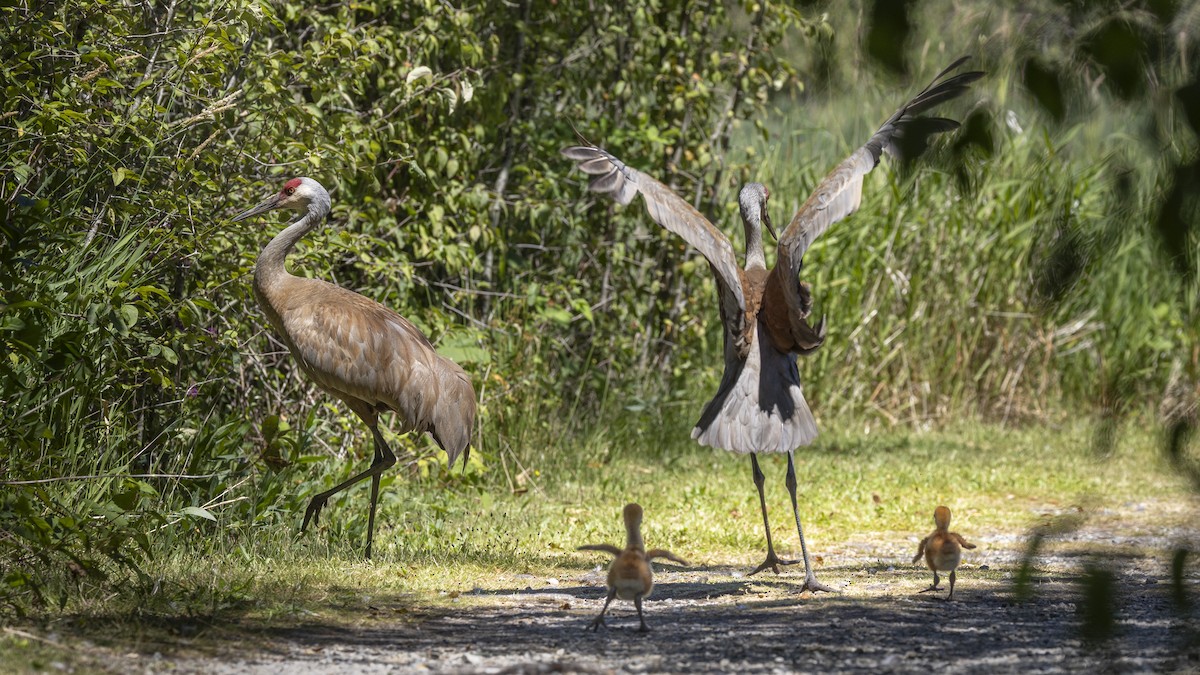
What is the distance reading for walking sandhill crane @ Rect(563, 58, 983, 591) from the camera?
635cm

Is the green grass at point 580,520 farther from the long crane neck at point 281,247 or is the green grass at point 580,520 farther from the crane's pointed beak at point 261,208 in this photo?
the crane's pointed beak at point 261,208

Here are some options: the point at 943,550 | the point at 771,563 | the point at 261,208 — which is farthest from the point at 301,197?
the point at 943,550

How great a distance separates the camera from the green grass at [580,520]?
5164mm

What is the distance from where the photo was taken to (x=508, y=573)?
6.69 m

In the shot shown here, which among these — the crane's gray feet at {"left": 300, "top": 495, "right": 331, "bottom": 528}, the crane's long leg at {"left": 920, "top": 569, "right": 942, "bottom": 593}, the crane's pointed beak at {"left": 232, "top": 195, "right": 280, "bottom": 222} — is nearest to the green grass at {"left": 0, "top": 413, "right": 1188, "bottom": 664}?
the crane's gray feet at {"left": 300, "top": 495, "right": 331, "bottom": 528}

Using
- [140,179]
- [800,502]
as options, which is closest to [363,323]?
[140,179]

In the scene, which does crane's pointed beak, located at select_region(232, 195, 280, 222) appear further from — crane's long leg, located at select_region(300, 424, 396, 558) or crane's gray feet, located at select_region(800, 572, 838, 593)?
crane's gray feet, located at select_region(800, 572, 838, 593)

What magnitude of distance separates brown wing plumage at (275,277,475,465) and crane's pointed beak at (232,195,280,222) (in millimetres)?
402

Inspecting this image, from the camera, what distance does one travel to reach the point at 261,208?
23.1ft

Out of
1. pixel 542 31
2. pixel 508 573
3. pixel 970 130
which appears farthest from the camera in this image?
pixel 542 31

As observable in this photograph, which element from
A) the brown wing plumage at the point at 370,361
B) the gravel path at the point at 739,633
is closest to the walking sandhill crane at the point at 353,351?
the brown wing plumage at the point at 370,361

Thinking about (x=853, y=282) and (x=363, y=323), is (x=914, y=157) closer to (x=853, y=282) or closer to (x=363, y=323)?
(x=363, y=323)

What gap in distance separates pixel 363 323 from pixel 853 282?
648 centimetres

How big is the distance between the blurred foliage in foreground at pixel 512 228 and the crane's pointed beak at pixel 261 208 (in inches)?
8.1
